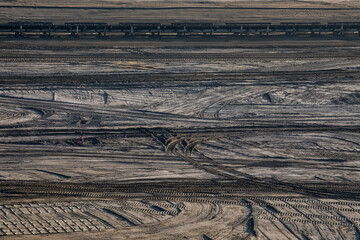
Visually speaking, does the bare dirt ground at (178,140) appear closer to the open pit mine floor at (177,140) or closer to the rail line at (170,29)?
the open pit mine floor at (177,140)

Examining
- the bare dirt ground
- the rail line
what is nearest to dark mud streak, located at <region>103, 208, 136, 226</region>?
the bare dirt ground

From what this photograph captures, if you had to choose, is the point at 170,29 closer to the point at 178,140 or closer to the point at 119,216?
the point at 178,140

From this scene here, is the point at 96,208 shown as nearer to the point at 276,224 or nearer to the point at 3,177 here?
the point at 3,177

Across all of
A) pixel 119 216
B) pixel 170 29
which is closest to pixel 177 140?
pixel 119 216

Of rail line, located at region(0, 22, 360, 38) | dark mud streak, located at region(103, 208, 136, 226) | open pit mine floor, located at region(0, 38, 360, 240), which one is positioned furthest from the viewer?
rail line, located at region(0, 22, 360, 38)

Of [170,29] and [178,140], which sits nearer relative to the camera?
[178,140]

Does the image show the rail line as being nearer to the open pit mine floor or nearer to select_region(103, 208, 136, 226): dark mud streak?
the open pit mine floor
